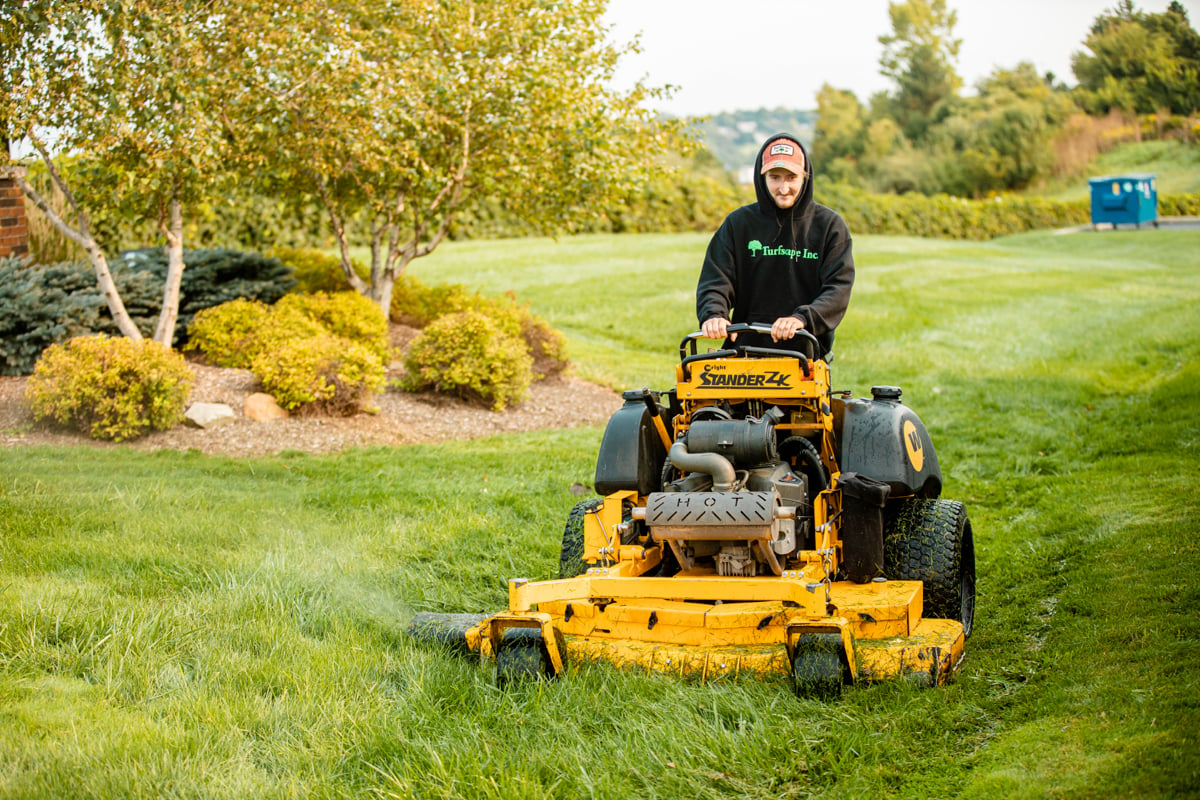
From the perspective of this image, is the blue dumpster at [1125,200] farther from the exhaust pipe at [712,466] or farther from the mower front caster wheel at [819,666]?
the mower front caster wheel at [819,666]

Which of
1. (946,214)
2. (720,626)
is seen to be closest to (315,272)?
(720,626)

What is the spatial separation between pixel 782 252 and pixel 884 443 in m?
1.21

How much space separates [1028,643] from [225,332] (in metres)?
9.05

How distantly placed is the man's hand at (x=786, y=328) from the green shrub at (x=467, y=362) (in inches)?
258

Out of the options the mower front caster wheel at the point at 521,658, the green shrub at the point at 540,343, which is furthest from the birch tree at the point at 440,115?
the mower front caster wheel at the point at 521,658

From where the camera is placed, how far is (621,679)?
181 inches

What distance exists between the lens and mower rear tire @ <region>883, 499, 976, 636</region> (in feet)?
17.6

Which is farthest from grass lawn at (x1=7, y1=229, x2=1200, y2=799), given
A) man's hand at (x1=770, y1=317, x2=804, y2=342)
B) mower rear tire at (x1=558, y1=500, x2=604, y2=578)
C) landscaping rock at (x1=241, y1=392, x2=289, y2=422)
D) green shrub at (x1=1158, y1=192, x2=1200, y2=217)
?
green shrub at (x1=1158, y1=192, x2=1200, y2=217)

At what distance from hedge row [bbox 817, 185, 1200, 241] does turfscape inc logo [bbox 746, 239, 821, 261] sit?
34712 millimetres

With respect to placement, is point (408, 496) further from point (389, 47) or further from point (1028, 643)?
point (389, 47)

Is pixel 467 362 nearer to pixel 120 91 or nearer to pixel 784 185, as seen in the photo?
pixel 120 91

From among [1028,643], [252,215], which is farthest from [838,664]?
[252,215]

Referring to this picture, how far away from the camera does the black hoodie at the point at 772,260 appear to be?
19.6 ft

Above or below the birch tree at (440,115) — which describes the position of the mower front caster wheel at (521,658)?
below
